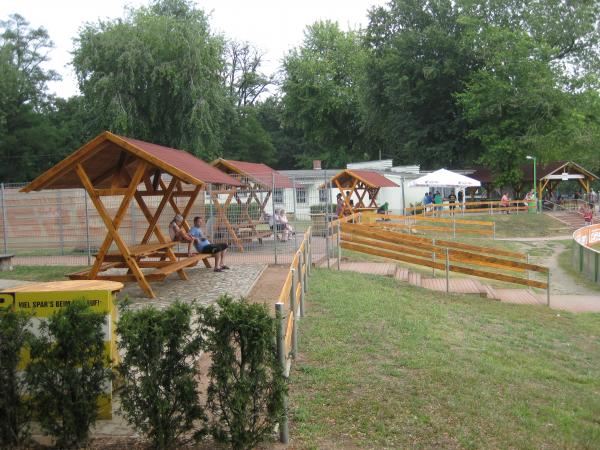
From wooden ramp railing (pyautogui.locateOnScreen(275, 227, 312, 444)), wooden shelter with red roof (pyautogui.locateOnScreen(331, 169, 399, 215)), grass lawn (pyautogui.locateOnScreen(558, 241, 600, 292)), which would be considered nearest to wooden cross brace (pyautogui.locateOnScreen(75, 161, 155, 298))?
wooden ramp railing (pyautogui.locateOnScreen(275, 227, 312, 444))

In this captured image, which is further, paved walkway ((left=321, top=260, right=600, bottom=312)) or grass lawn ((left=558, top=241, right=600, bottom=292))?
grass lawn ((left=558, top=241, right=600, bottom=292))

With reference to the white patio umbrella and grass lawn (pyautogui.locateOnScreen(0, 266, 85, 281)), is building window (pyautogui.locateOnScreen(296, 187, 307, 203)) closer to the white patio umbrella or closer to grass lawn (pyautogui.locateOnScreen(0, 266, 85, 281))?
grass lawn (pyautogui.locateOnScreen(0, 266, 85, 281))

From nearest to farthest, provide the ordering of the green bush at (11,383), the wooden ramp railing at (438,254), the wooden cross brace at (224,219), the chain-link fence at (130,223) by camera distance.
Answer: the green bush at (11,383)
the wooden ramp railing at (438,254)
the wooden cross brace at (224,219)
the chain-link fence at (130,223)

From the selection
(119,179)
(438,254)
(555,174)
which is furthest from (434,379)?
(555,174)

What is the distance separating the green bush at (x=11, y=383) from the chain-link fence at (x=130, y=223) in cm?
1204

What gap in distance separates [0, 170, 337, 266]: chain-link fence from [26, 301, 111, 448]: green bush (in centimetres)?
1205

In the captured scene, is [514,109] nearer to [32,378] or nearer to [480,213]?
[480,213]

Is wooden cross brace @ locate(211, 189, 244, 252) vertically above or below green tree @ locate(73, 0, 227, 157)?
below

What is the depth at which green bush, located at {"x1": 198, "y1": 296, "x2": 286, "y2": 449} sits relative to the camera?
175 inches

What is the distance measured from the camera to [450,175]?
31.9 m

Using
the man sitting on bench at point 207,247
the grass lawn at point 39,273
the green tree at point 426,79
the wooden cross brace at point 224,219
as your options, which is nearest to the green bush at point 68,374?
the man sitting on bench at point 207,247

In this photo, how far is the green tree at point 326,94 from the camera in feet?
218

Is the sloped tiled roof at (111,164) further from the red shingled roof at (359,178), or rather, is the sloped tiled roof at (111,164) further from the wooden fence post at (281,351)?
the red shingled roof at (359,178)

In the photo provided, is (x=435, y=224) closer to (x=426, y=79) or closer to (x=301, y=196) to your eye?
(x=301, y=196)
